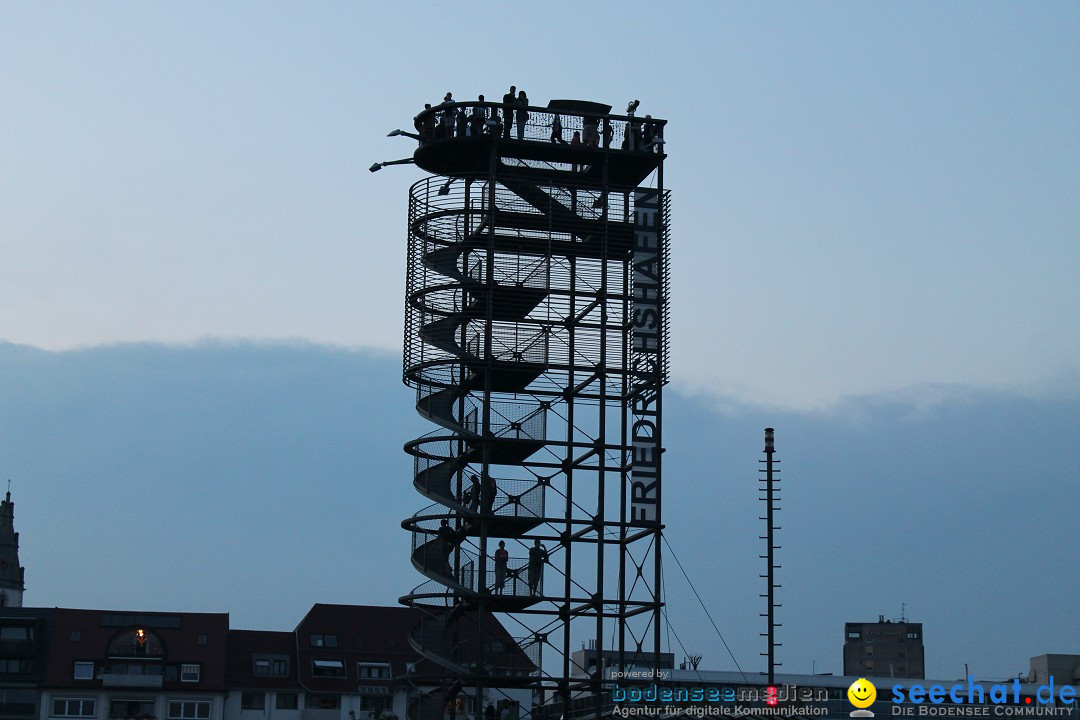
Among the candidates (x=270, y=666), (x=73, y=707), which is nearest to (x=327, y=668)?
(x=270, y=666)

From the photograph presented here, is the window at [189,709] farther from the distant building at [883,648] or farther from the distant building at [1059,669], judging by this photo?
the distant building at [883,648]

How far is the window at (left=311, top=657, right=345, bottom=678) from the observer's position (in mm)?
107750

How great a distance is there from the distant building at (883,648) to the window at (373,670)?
8087 cm

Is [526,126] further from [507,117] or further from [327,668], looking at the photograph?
[327,668]

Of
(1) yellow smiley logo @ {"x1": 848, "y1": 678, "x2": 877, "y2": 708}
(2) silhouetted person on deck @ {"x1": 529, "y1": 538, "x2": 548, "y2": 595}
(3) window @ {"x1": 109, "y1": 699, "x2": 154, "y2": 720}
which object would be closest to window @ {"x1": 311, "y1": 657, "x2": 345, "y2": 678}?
(3) window @ {"x1": 109, "y1": 699, "x2": 154, "y2": 720}

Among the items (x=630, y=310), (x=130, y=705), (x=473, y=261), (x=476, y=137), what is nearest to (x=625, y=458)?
(x=630, y=310)

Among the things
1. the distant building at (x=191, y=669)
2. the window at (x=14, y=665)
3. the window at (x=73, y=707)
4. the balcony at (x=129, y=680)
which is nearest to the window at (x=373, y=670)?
the distant building at (x=191, y=669)

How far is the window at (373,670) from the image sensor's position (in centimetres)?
10862

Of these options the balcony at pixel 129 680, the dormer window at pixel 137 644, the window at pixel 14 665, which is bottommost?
the balcony at pixel 129 680

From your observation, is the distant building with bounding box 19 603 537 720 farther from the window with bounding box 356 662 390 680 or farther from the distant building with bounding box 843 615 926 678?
the distant building with bounding box 843 615 926 678

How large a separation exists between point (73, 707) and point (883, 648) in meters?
103

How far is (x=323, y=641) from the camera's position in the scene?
10981 centimetres

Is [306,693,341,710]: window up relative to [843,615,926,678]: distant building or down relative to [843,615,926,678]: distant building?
down

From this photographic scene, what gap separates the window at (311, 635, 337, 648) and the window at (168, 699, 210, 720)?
893 centimetres
